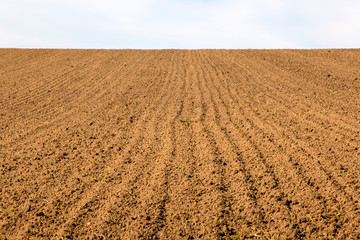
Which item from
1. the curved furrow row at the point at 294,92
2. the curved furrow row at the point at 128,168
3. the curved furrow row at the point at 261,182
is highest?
the curved furrow row at the point at 294,92

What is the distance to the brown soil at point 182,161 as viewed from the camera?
3406 mm

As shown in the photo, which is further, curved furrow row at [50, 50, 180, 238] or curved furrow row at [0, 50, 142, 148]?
curved furrow row at [0, 50, 142, 148]

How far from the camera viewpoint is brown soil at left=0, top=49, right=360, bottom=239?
3.41m

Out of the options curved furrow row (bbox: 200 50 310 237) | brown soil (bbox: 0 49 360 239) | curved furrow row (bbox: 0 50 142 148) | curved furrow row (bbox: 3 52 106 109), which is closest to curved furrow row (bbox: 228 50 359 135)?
brown soil (bbox: 0 49 360 239)

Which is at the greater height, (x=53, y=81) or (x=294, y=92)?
(x=294, y=92)

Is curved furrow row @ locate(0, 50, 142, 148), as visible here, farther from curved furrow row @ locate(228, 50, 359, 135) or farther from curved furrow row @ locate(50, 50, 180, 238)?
curved furrow row @ locate(228, 50, 359, 135)

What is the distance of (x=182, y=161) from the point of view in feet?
16.2

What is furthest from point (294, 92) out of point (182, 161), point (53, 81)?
point (53, 81)

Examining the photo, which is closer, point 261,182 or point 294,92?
point 261,182

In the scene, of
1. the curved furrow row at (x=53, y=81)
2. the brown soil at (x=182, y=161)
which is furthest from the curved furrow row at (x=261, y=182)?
the curved furrow row at (x=53, y=81)

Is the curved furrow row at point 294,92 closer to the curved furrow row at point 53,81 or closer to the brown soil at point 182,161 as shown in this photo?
the brown soil at point 182,161

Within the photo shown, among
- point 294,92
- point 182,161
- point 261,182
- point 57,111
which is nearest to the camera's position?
point 261,182

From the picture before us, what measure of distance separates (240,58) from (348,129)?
13367mm

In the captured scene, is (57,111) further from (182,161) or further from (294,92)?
(294,92)
